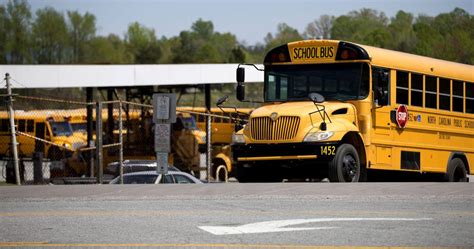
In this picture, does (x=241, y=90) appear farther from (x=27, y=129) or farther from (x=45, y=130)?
(x=27, y=129)

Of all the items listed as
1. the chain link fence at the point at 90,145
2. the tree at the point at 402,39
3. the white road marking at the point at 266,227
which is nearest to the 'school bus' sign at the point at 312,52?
the chain link fence at the point at 90,145

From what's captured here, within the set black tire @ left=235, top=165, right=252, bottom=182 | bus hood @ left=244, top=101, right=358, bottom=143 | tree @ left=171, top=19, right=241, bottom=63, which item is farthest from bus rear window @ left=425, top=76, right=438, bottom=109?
tree @ left=171, top=19, right=241, bottom=63

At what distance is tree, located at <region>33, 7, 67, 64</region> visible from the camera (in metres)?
98.8

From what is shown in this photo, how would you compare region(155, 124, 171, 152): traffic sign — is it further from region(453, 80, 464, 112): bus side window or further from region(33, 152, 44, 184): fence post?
region(453, 80, 464, 112): bus side window

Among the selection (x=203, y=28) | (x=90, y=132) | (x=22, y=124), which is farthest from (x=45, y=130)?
(x=203, y=28)

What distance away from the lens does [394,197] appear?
571 inches

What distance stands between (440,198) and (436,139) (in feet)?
25.9

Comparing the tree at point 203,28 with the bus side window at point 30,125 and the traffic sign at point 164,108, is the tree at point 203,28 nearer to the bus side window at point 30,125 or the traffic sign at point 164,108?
the bus side window at point 30,125

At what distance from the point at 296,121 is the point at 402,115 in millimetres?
2740

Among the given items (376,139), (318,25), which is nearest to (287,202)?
(376,139)

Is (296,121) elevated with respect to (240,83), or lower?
lower

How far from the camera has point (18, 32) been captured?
94125 mm

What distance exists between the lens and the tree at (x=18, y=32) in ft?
285

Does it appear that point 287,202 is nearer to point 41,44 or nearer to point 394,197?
point 394,197
